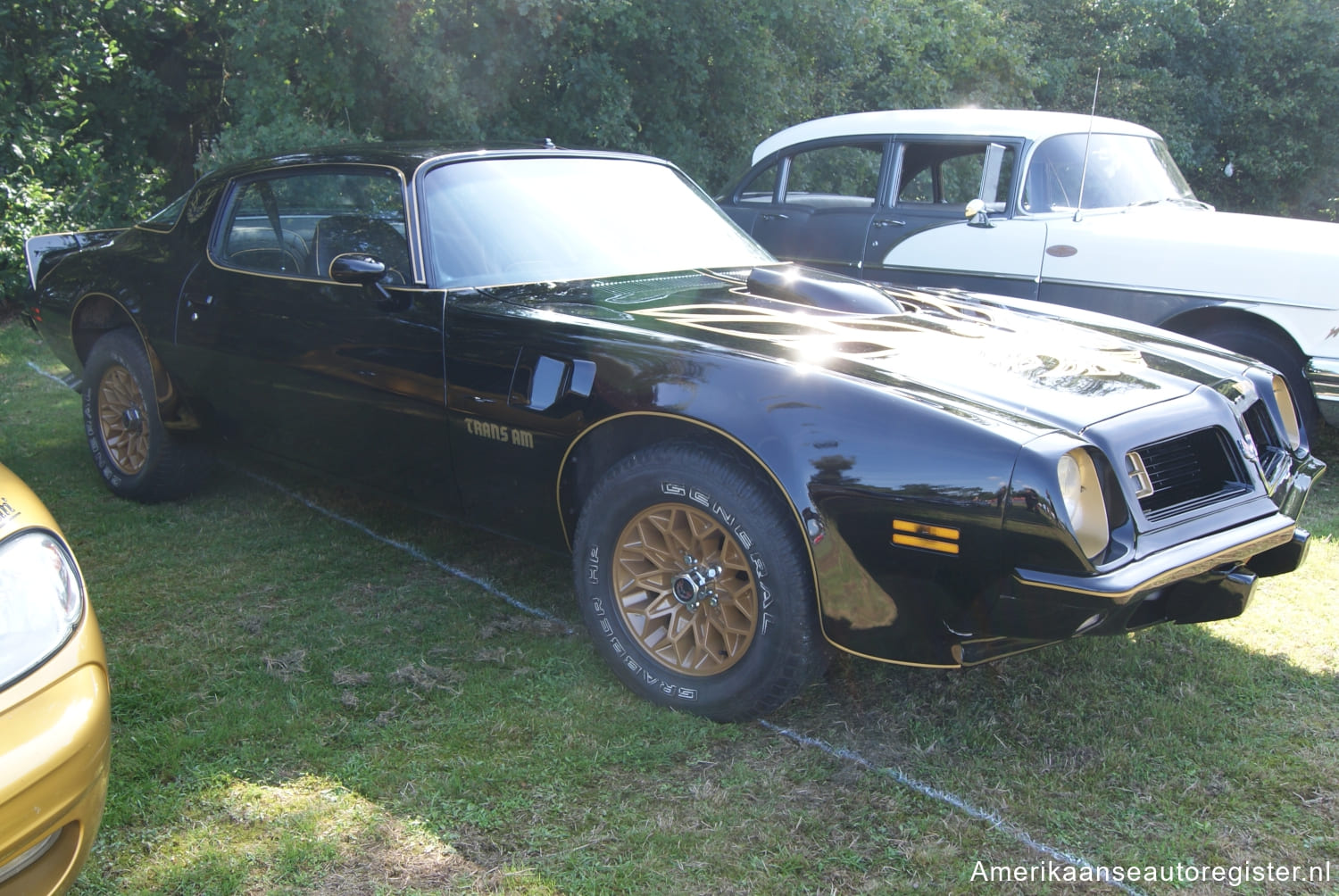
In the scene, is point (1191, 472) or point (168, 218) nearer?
point (1191, 472)

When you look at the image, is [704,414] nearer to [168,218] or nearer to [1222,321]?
[168,218]

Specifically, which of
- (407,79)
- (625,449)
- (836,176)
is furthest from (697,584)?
(407,79)

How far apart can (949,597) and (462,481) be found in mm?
1638

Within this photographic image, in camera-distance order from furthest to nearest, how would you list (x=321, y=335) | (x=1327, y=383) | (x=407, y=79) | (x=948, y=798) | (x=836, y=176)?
(x=407, y=79) < (x=836, y=176) < (x=1327, y=383) < (x=321, y=335) < (x=948, y=798)

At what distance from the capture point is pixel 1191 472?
8.82ft

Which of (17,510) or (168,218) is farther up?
(168,218)

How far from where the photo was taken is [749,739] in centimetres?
275

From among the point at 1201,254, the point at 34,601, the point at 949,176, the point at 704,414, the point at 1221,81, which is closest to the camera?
the point at 34,601

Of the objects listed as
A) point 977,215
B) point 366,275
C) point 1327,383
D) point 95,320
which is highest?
point 977,215

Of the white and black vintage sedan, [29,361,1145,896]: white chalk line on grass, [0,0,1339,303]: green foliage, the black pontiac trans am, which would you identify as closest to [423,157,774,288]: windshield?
the black pontiac trans am


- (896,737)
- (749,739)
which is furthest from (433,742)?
(896,737)

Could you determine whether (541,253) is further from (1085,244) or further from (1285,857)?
(1085,244)

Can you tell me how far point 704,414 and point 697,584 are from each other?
Result: 0.46 m

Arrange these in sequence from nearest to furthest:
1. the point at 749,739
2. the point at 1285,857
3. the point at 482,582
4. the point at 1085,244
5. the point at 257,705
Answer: the point at 1285,857
the point at 749,739
the point at 257,705
the point at 482,582
the point at 1085,244
